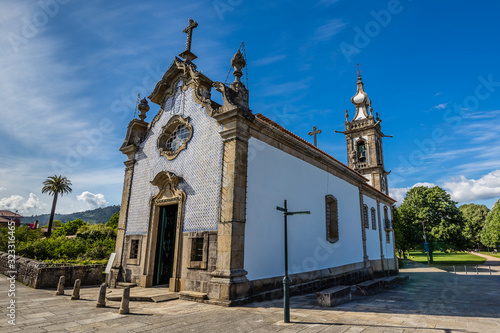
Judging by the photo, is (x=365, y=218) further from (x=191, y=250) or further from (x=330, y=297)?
(x=191, y=250)

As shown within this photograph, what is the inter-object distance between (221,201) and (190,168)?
2212mm

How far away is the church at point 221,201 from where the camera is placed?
8414mm

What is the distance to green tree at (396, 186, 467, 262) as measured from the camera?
109ft

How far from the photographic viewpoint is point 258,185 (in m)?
9.28

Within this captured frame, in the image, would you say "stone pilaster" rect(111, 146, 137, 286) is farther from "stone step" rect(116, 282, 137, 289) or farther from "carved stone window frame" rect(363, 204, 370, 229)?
"carved stone window frame" rect(363, 204, 370, 229)

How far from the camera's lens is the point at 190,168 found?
10.1 meters

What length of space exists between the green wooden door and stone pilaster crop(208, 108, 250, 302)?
3.35 meters

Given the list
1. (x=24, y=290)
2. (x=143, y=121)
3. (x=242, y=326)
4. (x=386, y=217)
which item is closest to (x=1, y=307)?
(x=24, y=290)

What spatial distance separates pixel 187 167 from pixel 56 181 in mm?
48177

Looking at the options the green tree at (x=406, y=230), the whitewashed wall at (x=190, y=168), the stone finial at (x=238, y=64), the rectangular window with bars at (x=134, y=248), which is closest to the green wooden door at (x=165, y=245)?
the whitewashed wall at (x=190, y=168)

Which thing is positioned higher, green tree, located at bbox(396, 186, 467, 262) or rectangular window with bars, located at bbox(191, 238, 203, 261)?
green tree, located at bbox(396, 186, 467, 262)

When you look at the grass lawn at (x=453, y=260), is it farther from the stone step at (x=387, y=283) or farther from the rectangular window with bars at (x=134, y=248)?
the rectangular window with bars at (x=134, y=248)

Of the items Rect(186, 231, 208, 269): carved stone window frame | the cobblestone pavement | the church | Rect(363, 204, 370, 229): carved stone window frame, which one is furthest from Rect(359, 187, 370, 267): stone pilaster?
Rect(186, 231, 208, 269): carved stone window frame

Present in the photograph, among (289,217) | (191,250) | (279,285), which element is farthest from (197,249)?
(289,217)
